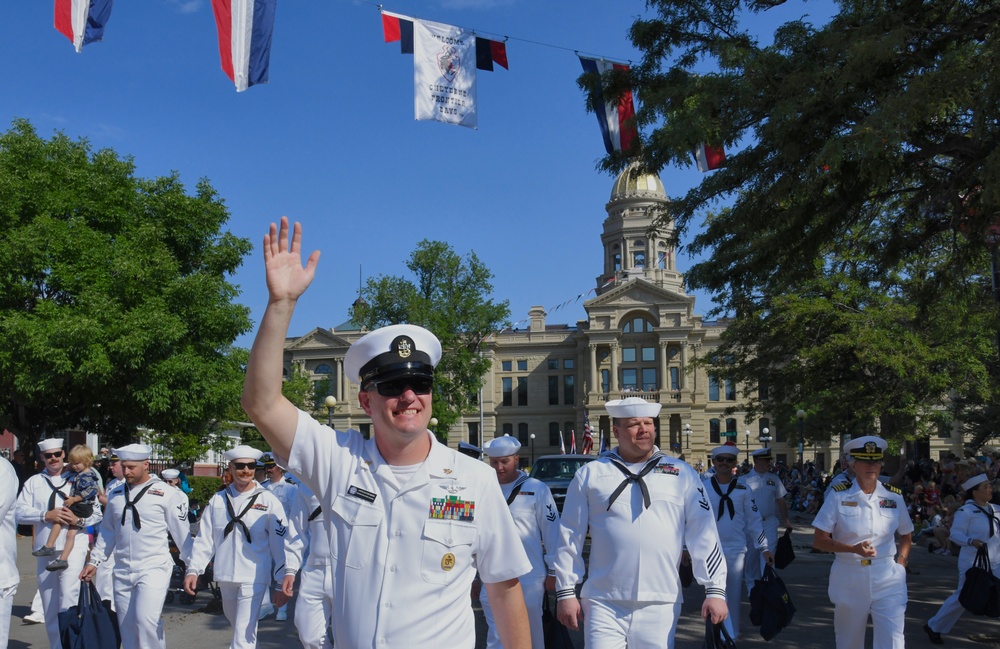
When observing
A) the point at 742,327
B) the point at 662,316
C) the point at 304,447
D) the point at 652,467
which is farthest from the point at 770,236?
the point at 662,316

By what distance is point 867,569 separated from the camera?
7.32 meters

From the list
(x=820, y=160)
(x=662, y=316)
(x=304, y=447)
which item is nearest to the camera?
(x=304, y=447)

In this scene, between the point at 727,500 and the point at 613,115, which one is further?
the point at 613,115

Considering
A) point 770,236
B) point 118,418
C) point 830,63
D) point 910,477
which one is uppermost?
point 830,63

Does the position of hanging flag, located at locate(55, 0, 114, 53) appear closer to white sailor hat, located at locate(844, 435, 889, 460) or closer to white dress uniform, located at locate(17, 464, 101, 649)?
white dress uniform, located at locate(17, 464, 101, 649)

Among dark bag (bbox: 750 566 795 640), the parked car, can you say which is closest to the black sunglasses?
dark bag (bbox: 750 566 795 640)

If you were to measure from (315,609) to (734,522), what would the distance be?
16.7ft

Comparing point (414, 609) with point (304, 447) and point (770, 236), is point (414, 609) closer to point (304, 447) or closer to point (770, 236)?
point (304, 447)

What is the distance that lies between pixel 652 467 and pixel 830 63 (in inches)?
206

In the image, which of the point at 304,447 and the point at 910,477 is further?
the point at 910,477

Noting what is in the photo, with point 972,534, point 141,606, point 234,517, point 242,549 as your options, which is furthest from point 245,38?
point 972,534

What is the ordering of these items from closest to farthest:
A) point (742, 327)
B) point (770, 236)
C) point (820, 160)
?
point (820, 160) → point (770, 236) → point (742, 327)

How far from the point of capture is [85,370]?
964 inches

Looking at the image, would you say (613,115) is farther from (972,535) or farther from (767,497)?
(972,535)
